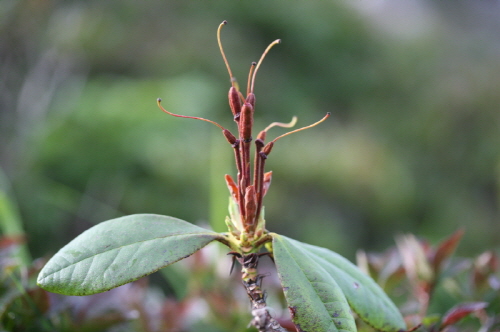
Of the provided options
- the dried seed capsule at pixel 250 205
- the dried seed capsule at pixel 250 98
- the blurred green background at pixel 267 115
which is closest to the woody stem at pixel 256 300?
the dried seed capsule at pixel 250 205

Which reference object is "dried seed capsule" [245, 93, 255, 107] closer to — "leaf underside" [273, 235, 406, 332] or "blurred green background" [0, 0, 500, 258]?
"leaf underside" [273, 235, 406, 332]

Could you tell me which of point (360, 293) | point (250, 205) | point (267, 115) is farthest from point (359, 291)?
point (267, 115)

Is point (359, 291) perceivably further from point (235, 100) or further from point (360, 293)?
point (235, 100)

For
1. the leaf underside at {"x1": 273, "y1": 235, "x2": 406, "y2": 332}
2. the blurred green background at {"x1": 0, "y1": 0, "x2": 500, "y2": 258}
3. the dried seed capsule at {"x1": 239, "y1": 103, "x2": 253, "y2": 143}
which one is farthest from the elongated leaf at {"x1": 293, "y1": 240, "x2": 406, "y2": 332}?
the blurred green background at {"x1": 0, "y1": 0, "x2": 500, "y2": 258}

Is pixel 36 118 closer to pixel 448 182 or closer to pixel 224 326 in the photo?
pixel 224 326

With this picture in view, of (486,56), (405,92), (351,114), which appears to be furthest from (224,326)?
(486,56)

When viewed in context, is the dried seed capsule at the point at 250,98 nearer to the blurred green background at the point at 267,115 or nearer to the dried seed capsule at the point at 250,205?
the dried seed capsule at the point at 250,205
